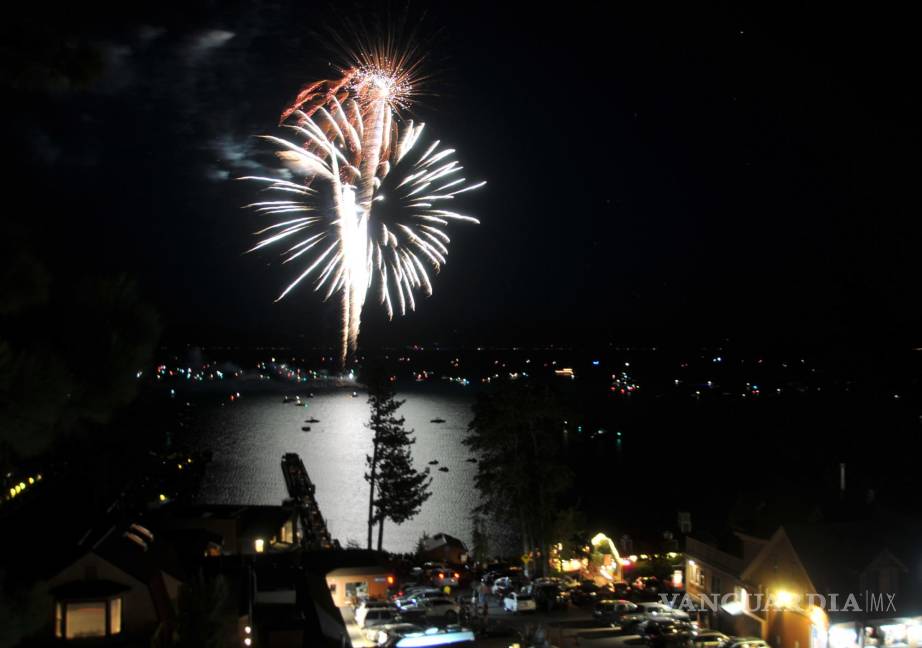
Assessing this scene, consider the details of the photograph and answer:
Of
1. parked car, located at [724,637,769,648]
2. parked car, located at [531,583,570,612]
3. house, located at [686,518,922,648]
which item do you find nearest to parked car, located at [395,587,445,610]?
parked car, located at [531,583,570,612]

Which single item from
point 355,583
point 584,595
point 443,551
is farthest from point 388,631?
point 443,551

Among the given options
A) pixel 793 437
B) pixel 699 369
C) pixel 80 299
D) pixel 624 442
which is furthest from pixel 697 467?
pixel 699 369

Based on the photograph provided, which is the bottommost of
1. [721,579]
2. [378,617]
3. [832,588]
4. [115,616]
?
[721,579]

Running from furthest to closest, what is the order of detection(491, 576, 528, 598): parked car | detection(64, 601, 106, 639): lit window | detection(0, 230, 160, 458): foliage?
detection(491, 576, 528, 598): parked car
detection(64, 601, 106, 639): lit window
detection(0, 230, 160, 458): foliage

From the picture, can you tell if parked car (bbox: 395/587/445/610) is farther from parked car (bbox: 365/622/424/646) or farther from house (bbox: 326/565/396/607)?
parked car (bbox: 365/622/424/646)

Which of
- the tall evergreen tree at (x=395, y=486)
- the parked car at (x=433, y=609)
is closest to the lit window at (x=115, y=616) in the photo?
the parked car at (x=433, y=609)

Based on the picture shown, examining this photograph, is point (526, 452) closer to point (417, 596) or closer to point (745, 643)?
point (417, 596)
